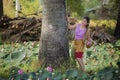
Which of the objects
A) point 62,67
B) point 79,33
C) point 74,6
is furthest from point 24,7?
point 62,67

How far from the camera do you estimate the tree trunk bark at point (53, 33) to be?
833 centimetres

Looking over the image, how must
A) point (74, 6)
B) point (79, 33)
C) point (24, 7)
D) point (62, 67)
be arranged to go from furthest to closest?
point (24, 7) < point (74, 6) < point (79, 33) < point (62, 67)

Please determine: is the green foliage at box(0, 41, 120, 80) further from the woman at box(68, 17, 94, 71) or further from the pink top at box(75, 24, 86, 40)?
the pink top at box(75, 24, 86, 40)

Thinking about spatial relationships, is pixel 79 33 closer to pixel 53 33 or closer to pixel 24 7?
pixel 53 33

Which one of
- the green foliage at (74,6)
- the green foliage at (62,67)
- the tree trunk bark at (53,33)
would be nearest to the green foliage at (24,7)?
the green foliage at (74,6)

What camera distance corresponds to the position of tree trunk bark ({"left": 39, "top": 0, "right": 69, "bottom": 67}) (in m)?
8.33

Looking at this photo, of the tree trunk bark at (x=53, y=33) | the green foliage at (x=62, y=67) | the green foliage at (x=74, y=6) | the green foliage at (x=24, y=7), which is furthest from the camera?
the green foliage at (x=74, y=6)

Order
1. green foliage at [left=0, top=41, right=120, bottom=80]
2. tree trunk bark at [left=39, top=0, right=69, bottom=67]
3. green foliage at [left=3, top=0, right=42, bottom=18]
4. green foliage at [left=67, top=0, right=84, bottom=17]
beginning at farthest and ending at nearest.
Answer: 1. green foliage at [left=67, top=0, right=84, bottom=17]
2. green foliage at [left=3, top=0, right=42, bottom=18]
3. tree trunk bark at [left=39, top=0, right=69, bottom=67]
4. green foliage at [left=0, top=41, right=120, bottom=80]

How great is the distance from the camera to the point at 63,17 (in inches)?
333

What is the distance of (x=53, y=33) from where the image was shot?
843 centimetres

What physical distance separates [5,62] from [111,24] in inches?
376

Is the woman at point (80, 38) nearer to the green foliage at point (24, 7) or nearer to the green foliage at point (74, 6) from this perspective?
the green foliage at point (24, 7)

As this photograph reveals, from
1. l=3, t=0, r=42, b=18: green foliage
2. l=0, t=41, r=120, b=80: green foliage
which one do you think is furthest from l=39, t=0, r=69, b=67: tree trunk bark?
l=3, t=0, r=42, b=18: green foliage

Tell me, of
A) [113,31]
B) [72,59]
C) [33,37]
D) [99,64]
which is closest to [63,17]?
[72,59]
